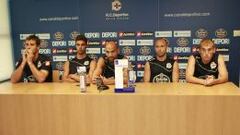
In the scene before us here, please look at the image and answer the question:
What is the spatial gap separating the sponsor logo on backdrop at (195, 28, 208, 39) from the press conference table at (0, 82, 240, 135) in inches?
80.2

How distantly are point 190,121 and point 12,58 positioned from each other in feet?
11.7

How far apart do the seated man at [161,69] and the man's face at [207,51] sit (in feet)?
1.67

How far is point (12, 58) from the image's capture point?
4664 mm

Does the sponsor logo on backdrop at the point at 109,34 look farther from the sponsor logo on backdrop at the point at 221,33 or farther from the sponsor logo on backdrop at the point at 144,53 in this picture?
the sponsor logo on backdrop at the point at 221,33

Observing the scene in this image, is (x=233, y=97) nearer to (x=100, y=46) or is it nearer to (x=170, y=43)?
(x=170, y=43)

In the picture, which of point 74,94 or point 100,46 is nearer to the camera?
point 74,94

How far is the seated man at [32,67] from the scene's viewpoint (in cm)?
285

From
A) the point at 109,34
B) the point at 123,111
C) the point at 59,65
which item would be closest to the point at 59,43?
the point at 59,65

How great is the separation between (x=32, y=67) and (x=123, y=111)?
1.27 metres

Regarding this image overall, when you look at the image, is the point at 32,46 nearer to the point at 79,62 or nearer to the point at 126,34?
the point at 79,62

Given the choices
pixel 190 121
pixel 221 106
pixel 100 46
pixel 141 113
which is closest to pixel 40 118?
pixel 141 113

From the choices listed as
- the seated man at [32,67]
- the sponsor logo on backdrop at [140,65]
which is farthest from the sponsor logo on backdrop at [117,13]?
the seated man at [32,67]

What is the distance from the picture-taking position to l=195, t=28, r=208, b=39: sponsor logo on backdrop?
420 cm

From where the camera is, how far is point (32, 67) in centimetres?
288
